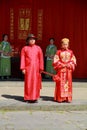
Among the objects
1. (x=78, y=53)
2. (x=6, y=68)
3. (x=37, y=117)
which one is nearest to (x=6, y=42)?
(x=6, y=68)

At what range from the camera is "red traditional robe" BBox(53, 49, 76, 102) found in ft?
41.8

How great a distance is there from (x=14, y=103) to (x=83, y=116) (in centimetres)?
179

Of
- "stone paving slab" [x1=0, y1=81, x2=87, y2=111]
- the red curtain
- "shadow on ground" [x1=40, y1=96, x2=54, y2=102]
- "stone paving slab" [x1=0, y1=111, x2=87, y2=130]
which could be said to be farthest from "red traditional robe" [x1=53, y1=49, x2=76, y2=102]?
the red curtain

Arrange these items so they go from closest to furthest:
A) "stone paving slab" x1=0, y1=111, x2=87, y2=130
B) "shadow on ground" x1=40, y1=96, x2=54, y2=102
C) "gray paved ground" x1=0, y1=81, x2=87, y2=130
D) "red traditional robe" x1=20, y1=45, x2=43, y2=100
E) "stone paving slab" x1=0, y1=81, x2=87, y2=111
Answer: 1. "stone paving slab" x1=0, y1=111, x2=87, y2=130
2. "gray paved ground" x1=0, y1=81, x2=87, y2=130
3. "stone paving slab" x1=0, y1=81, x2=87, y2=111
4. "red traditional robe" x1=20, y1=45, x2=43, y2=100
5. "shadow on ground" x1=40, y1=96, x2=54, y2=102

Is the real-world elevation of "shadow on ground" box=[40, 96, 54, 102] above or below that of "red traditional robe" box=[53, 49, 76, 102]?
below

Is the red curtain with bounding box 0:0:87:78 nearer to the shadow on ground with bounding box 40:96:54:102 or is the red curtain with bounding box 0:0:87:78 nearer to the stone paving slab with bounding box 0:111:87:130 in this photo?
the shadow on ground with bounding box 40:96:54:102

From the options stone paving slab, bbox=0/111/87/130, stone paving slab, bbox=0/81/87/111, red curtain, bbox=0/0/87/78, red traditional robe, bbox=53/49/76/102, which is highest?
red curtain, bbox=0/0/87/78

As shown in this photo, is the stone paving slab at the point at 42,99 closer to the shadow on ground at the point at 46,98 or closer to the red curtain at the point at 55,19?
the shadow on ground at the point at 46,98

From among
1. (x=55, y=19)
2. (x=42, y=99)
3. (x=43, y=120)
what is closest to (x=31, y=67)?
(x=42, y=99)

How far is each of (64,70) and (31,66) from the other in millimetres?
805

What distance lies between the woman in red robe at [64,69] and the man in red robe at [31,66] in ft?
1.45

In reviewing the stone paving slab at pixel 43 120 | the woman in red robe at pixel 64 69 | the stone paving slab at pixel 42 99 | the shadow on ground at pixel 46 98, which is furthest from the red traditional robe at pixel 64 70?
the stone paving slab at pixel 43 120

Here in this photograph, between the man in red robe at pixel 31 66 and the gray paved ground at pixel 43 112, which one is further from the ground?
the man in red robe at pixel 31 66

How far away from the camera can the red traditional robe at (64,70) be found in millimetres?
12727
